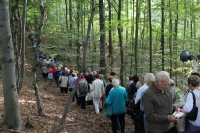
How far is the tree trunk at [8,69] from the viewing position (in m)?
4.77

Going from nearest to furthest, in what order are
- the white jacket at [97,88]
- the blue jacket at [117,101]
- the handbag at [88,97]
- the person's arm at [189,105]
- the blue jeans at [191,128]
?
the person's arm at [189,105], the blue jeans at [191,128], the blue jacket at [117,101], the white jacket at [97,88], the handbag at [88,97]

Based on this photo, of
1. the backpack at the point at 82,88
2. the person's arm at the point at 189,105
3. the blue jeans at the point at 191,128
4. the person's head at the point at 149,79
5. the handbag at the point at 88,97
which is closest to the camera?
the person's arm at the point at 189,105

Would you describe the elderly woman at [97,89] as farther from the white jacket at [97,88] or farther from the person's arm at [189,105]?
the person's arm at [189,105]

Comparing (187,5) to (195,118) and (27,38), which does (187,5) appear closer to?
(195,118)

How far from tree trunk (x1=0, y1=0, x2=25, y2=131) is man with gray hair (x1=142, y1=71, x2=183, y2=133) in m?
3.10

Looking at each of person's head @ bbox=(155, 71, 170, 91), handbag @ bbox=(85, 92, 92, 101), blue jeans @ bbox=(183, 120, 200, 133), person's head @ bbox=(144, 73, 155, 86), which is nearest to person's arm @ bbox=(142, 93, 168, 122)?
person's head @ bbox=(155, 71, 170, 91)

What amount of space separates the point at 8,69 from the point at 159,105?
3364 mm

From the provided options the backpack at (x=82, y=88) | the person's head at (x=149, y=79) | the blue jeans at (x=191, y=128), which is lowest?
the backpack at (x=82, y=88)

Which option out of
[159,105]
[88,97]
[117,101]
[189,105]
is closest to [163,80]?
[159,105]

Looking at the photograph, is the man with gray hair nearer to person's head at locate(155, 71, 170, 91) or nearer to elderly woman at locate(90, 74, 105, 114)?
person's head at locate(155, 71, 170, 91)

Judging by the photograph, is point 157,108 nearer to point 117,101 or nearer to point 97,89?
point 117,101

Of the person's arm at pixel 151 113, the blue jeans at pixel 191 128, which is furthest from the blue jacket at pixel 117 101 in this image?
the person's arm at pixel 151 113

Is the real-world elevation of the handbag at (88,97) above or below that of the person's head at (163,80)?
below

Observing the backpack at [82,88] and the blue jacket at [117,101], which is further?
the backpack at [82,88]
